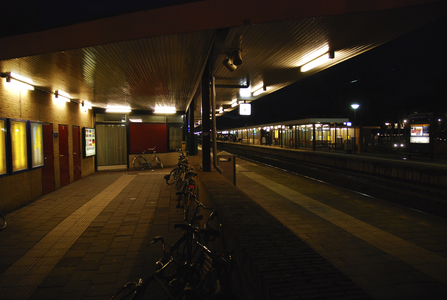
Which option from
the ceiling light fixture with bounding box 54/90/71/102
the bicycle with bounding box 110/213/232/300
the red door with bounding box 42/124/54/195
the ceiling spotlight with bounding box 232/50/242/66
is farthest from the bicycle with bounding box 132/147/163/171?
the bicycle with bounding box 110/213/232/300

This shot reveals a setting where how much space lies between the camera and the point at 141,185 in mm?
10367

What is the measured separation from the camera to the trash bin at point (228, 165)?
780cm

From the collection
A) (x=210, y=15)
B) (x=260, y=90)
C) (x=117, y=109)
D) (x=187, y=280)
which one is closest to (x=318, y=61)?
(x=210, y=15)

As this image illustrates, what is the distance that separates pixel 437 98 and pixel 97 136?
3186cm

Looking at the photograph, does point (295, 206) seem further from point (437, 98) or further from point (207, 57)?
point (437, 98)

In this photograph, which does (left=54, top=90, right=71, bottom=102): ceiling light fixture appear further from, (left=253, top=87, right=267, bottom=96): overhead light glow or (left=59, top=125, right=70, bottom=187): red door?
(left=253, top=87, right=267, bottom=96): overhead light glow

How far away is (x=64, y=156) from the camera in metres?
9.88

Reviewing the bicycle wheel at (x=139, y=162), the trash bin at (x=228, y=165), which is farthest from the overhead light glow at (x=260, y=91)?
the bicycle wheel at (x=139, y=162)

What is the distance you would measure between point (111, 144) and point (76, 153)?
154 inches

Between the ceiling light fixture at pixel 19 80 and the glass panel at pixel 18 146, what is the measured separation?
0.98m

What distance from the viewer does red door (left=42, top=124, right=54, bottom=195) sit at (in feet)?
27.4

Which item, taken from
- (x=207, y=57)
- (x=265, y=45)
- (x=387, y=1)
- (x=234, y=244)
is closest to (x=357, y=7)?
(x=387, y=1)

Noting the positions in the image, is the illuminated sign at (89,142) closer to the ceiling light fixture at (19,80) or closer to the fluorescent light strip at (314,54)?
the ceiling light fixture at (19,80)

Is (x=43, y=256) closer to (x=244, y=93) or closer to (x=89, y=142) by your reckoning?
(x=89, y=142)
